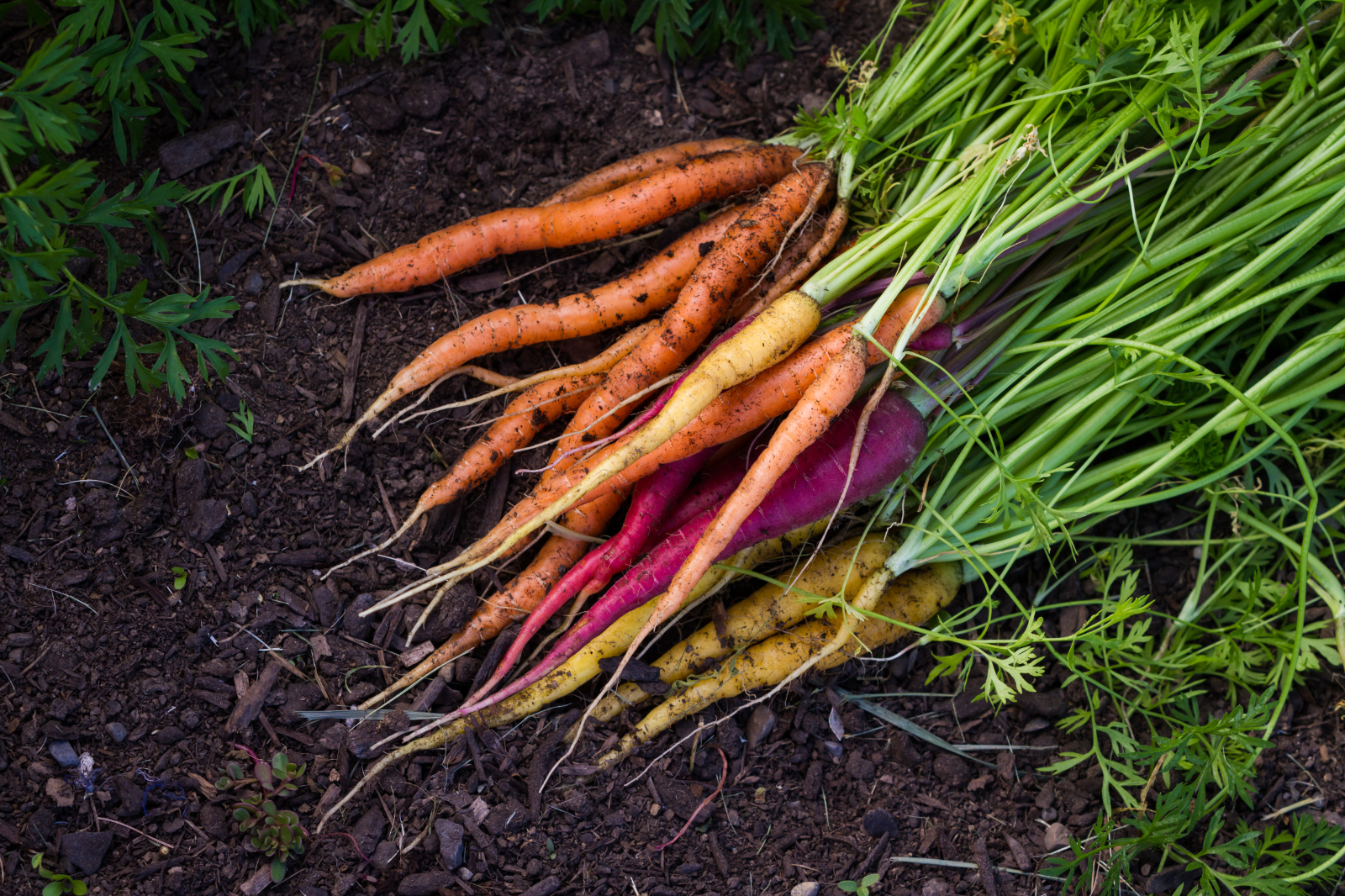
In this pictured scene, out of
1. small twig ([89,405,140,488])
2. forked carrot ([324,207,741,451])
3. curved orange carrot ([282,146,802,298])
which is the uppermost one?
curved orange carrot ([282,146,802,298])

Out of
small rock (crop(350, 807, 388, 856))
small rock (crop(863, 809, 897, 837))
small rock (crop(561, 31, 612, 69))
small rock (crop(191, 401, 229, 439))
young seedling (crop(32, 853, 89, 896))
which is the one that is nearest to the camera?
young seedling (crop(32, 853, 89, 896))

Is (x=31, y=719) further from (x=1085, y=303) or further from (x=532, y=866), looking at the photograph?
(x=1085, y=303)

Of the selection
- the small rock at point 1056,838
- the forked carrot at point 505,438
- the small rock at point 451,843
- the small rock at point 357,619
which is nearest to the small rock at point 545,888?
the small rock at point 451,843

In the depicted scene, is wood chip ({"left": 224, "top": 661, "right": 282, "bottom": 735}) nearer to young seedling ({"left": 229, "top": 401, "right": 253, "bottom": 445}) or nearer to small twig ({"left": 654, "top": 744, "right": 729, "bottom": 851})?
young seedling ({"left": 229, "top": 401, "right": 253, "bottom": 445})

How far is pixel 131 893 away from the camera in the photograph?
1722 mm

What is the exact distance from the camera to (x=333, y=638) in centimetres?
196

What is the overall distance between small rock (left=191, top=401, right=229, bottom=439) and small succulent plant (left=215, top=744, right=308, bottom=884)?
73 cm

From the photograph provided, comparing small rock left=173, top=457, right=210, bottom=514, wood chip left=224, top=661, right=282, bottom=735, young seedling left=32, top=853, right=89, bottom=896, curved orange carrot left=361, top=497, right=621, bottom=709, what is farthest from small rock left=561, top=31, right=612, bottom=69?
young seedling left=32, top=853, right=89, bottom=896

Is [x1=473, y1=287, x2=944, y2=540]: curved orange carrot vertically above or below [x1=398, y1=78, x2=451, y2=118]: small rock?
below

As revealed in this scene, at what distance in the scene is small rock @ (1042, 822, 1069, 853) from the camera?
195 centimetres

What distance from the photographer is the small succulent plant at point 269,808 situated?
1.75 m

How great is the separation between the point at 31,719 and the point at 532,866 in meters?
1.15

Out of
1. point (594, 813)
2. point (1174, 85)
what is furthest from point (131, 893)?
point (1174, 85)

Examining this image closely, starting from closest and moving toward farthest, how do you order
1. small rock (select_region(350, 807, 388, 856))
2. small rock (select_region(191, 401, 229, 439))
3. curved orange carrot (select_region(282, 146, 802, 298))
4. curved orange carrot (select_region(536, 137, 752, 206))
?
small rock (select_region(350, 807, 388, 856))
small rock (select_region(191, 401, 229, 439))
curved orange carrot (select_region(282, 146, 802, 298))
curved orange carrot (select_region(536, 137, 752, 206))
